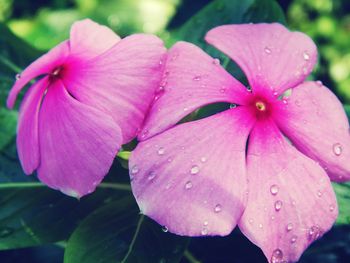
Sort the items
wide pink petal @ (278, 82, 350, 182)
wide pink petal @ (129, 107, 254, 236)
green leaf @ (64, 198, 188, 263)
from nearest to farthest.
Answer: wide pink petal @ (129, 107, 254, 236), wide pink petal @ (278, 82, 350, 182), green leaf @ (64, 198, 188, 263)

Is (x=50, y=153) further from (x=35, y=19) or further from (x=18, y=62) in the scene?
(x=35, y=19)

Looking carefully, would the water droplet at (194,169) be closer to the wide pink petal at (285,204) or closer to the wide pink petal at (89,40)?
the wide pink petal at (285,204)

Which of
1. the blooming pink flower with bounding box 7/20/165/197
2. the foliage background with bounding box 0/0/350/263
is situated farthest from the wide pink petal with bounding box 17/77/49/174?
the foliage background with bounding box 0/0/350/263

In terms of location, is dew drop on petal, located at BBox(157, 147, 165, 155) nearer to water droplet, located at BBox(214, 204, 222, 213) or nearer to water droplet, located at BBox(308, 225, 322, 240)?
water droplet, located at BBox(214, 204, 222, 213)

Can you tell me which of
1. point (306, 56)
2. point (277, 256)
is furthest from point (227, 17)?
point (277, 256)

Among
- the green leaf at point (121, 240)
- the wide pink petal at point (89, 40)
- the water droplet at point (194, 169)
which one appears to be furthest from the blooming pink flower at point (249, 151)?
the green leaf at point (121, 240)

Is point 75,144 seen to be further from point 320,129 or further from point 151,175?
point 320,129
